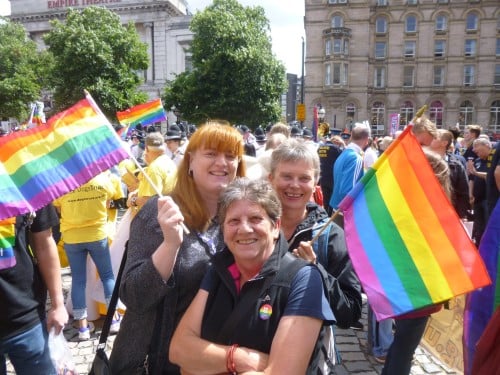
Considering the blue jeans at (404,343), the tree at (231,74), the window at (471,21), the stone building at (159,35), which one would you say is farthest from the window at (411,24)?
the blue jeans at (404,343)

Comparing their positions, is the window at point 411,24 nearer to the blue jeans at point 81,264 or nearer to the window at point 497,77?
the window at point 497,77

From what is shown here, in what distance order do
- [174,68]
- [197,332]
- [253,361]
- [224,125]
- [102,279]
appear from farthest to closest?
1. [174,68]
2. [102,279]
3. [224,125]
4. [197,332]
5. [253,361]

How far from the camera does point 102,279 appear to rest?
4.88m

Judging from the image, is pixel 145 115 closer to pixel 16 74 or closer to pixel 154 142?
pixel 154 142

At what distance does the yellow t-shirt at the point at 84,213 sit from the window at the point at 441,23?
57.1m

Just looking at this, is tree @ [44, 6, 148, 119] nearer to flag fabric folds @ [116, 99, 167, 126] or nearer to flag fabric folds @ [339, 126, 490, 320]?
flag fabric folds @ [116, 99, 167, 126]

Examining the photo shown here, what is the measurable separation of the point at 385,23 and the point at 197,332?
190ft

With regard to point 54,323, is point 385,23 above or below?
above

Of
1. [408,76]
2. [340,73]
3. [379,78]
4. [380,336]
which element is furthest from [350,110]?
[380,336]

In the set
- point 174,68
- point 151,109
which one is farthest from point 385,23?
point 151,109

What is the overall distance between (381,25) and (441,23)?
23.6 ft

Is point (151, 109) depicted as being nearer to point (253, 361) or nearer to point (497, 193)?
point (497, 193)

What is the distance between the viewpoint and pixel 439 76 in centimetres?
5297

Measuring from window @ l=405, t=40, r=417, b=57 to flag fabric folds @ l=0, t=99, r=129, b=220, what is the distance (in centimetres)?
5715
